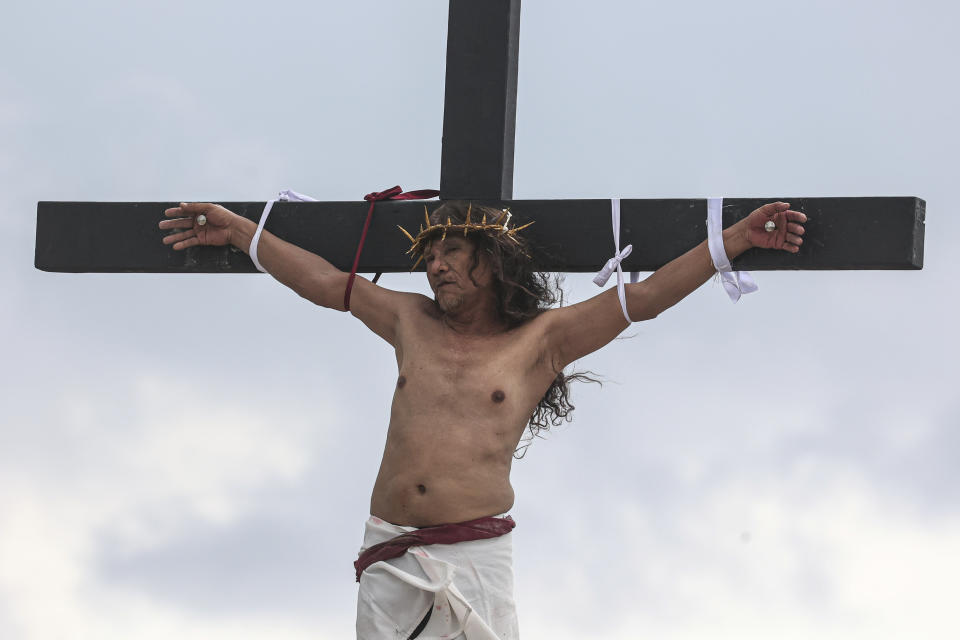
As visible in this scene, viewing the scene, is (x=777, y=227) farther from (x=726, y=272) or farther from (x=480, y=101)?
(x=480, y=101)

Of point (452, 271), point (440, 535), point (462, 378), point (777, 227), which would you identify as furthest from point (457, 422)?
point (777, 227)

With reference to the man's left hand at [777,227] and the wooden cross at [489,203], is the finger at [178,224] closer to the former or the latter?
the wooden cross at [489,203]

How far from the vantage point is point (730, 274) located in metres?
5.45

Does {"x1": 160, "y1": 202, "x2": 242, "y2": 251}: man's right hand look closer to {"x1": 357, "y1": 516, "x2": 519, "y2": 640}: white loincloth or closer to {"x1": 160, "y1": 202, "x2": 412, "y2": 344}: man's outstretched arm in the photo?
{"x1": 160, "y1": 202, "x2": 412, "y2": 344}: man's outstretched arm

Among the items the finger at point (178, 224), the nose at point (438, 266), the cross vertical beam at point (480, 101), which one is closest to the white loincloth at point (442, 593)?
the nose at point (438, 266)

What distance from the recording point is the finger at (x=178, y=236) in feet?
19.5

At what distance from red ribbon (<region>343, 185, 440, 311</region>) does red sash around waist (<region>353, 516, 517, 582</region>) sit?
2.59 feet

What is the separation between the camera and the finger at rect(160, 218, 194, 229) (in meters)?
5.95

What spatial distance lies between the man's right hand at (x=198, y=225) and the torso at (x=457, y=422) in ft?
2.27

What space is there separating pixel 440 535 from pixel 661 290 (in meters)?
0.92

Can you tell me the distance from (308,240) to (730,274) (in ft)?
4.28

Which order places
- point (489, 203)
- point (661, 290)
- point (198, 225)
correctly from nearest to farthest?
point (661, 290), point (489, 203), point (198, 225)

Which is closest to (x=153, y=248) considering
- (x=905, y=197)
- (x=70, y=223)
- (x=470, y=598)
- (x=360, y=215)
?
(x=70, y=223)

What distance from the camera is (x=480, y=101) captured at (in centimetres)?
582
